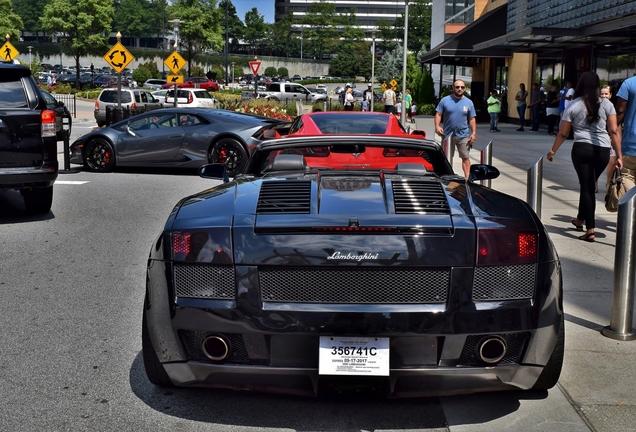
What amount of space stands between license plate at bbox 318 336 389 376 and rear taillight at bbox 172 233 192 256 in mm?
790

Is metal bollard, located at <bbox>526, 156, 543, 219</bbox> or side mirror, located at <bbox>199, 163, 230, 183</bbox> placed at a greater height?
side mirror, located at <bbox>199, 163, 230, 183</bbox>

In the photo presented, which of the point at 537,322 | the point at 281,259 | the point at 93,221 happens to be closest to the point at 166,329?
the point at 281,259

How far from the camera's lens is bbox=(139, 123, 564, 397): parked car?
4039 millimetres

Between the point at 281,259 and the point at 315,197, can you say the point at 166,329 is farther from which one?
the point at 315,197

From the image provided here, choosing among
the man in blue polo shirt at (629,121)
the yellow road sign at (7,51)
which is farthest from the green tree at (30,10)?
the man in blue polo shirt at (629,121)

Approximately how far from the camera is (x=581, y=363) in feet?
17.6

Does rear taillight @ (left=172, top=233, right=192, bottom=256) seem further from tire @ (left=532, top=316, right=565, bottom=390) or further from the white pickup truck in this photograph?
the white pickup truck

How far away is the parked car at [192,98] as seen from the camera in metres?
43.2

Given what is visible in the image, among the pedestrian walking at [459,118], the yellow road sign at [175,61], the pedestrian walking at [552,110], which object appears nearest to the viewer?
the pedestrian walking at [459,118]

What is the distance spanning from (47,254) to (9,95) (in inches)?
110

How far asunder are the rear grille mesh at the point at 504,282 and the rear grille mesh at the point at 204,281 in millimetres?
1140

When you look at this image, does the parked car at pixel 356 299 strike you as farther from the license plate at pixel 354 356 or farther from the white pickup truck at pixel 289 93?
the white pickup truck at pixel 289 93

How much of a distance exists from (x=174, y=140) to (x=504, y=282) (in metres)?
14.2

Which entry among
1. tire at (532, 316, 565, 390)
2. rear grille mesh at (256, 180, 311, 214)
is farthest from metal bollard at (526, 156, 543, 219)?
rear grille mesh at (256, 180, 311, 214)
